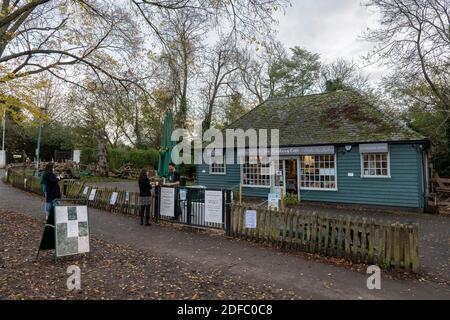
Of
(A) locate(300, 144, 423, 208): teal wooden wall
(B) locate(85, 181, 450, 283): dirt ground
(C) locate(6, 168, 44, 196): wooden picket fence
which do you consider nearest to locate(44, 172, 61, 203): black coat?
(B) locate(85, 181, 450, 283): dirt ground

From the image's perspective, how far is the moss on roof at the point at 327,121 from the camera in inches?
562

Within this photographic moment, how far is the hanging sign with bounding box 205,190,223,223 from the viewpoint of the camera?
9180 millimetres

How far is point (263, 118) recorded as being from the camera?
1967cm

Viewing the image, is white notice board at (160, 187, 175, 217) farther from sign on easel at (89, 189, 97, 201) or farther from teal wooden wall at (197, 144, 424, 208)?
teal wooden wall at (197, 144, 424, 208)

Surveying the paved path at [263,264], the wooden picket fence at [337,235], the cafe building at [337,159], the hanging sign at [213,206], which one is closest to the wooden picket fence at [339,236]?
the wooden picket fence at [337,235]

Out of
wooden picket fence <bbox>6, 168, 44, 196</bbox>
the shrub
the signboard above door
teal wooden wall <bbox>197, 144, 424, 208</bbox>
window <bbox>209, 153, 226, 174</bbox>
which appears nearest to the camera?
teal wooden wall <bbox>197, 144, 424, 208</bbox>

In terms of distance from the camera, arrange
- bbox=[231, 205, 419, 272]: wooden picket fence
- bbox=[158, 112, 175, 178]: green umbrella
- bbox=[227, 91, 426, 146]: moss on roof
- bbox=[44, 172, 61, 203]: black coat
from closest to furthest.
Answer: bbox=[231, 205, 419, 272]: wooden picket fence < bbox=[44, 172, 61, 203]: black coat < bbox=[158, 112, 175, 178]: green umbrella < bbox=[227, 91, 426, 146]: moss on roof

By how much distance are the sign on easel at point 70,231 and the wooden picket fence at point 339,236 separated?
3.95m

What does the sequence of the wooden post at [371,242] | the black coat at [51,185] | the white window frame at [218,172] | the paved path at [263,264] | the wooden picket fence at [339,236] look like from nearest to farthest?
the paved path at [263,264] < the wooden picket fence at [339,236] < the wooden post at [371,242] < the black coat at [51,185] < the white window frame at [218,172]

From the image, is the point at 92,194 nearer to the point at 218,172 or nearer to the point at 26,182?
the point at 218,172

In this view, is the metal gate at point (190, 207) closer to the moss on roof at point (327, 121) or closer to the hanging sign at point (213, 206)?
the hanging sign at point (213, 206)

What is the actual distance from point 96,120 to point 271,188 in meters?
26.0

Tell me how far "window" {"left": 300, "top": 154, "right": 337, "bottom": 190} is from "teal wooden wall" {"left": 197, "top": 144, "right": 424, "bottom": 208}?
266 mm

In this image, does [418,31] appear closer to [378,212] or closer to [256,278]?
[378,212]
